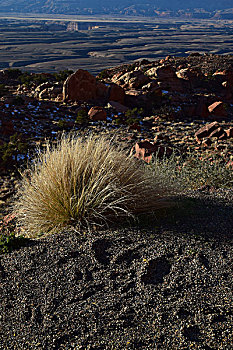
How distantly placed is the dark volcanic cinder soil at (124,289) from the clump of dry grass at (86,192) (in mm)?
252

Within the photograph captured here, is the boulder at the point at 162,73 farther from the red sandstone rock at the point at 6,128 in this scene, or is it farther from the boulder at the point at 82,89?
the red sandstone rock at the point at 6,128

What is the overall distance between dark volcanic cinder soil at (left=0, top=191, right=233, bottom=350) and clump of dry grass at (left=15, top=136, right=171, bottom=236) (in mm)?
252

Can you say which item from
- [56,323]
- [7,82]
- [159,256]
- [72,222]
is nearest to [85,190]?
[72,222]

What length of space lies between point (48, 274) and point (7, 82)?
14.3 meters

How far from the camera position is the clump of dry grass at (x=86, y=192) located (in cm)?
366

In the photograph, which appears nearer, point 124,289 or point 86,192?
point 124,289

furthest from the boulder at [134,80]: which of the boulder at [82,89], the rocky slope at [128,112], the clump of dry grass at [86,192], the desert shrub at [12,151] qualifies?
the clump of dry grass at [86,192]

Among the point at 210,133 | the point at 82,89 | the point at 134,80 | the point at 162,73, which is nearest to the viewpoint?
the point at 210,133

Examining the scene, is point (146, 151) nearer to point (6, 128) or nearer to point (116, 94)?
point (6, 128)

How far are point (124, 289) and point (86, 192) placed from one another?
1.17 metres

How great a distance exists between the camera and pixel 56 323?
101 inches

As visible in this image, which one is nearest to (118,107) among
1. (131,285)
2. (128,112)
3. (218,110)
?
(128,112)

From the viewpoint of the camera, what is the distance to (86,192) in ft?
11.9

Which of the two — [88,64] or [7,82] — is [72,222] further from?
[88,64]
